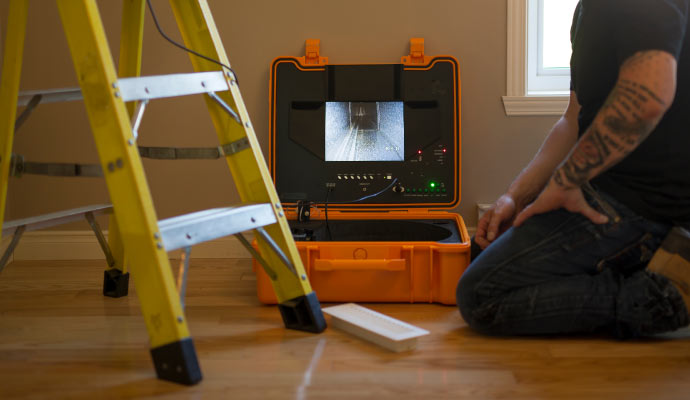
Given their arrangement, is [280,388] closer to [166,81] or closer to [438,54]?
[166,81]

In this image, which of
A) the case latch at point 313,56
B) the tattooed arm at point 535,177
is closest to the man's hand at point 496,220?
the tattooed arm at point 535,177

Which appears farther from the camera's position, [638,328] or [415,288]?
[415,288]

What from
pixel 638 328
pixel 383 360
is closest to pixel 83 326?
pixel 383 360

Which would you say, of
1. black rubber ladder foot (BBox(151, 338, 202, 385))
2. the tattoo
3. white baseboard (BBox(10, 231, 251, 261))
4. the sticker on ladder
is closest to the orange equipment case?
white baseboard (BBox(10, 231, 251, 261))

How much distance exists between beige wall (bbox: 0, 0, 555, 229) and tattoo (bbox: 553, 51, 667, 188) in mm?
901

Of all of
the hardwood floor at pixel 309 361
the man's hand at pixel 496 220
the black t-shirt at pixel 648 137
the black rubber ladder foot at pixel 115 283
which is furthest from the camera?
the black rubber ladder foot at pixel 115 283

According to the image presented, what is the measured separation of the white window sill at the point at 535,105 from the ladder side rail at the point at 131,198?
136 cm

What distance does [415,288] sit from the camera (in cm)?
170

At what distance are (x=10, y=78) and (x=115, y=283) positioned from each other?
60 cm

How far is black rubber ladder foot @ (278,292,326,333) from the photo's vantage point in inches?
56.5

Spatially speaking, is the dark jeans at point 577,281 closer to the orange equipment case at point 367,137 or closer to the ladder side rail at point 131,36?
the orange equipment case at point 367,137

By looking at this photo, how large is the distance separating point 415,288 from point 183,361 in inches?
27.8

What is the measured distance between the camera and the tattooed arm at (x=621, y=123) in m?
1.17

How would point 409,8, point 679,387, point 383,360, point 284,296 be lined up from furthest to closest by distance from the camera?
1. point 409,8
2. point 284,296
3. point 383,360
4. point 679,387
